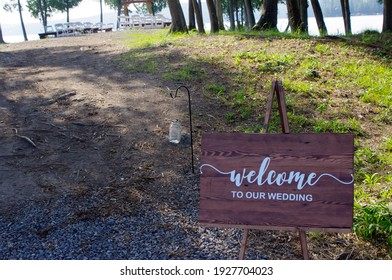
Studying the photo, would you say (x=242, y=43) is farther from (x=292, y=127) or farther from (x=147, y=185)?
(x=147, y=185)

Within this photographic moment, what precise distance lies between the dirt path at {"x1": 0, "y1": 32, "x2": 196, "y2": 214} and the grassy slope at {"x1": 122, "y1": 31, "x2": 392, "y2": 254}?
45.0 inches

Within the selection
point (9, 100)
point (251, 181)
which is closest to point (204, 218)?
point (251, 181)

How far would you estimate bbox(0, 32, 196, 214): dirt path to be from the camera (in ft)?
17.5

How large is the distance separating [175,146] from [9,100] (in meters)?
3.69

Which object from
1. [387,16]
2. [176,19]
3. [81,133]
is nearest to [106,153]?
[81,133]

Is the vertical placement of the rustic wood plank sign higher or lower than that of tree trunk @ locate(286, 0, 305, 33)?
lower

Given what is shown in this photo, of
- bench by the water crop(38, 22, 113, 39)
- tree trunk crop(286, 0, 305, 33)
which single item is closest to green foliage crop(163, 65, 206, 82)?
tree trunk crop(286, 0, 305, 33)

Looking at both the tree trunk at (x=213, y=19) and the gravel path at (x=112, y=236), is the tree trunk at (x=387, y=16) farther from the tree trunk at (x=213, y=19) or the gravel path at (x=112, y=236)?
the gravel path at (x=112, y=236)

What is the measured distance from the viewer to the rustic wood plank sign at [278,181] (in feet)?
10.3

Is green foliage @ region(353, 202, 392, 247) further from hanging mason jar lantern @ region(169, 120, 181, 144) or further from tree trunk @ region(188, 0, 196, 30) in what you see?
tree trunk @ region(188, 0, 196, 30)

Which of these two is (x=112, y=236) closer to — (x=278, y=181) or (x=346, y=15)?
(x=278, y=181)

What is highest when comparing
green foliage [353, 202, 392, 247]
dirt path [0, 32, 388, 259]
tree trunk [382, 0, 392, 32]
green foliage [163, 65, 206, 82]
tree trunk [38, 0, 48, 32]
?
tree trunk [38, 0, 48, 32]

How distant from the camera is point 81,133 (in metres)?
6.55

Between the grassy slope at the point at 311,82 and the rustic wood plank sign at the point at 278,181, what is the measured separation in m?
1.19
